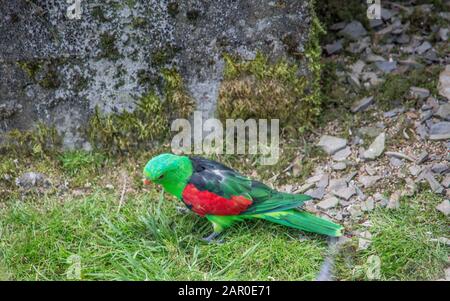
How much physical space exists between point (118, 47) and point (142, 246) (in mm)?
1662

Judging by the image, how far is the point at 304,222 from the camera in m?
4.66

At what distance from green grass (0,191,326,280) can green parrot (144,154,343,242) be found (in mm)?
137

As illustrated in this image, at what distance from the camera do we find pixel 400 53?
6.25 metres

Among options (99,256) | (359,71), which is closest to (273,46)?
(359,71)

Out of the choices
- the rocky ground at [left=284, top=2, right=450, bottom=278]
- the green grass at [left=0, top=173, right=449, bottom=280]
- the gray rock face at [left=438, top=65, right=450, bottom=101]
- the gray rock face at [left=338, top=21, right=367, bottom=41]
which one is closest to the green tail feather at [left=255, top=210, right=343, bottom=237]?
the green grass at [left=0, top=173, right=449, bottom=280]

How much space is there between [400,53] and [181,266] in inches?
119

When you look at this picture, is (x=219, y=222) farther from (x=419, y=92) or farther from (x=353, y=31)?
(x=353, y=31)

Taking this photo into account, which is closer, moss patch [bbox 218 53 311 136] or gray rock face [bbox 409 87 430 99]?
moss patch [bbox 218 53 311 136]

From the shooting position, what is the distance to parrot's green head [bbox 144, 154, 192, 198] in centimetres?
458

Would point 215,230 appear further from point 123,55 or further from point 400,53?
point 400,53

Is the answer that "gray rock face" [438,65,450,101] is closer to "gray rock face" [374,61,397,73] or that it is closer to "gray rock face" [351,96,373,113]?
"gray rock face" [374,61,397,73]

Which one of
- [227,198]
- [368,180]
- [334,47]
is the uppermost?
[334,47]

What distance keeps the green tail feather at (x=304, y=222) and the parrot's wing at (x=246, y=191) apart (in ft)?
0.15

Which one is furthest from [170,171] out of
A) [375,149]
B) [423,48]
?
[423,48]
